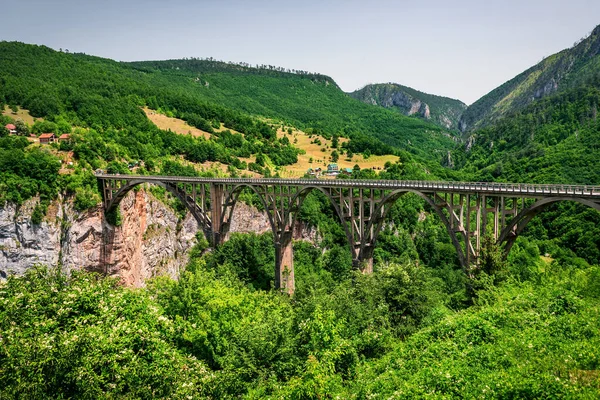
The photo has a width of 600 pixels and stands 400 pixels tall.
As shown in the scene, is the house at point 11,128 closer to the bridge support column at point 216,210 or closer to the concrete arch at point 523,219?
the bridge support column at point 216,210

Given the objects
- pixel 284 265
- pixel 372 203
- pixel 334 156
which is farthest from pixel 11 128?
pixel 334 156

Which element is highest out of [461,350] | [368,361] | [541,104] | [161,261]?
[541,104]

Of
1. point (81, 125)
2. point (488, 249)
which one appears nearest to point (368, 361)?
point (488, 249)

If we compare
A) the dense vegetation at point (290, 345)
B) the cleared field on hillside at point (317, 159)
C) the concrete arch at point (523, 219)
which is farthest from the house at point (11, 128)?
the concrete arch at point (523, 219)

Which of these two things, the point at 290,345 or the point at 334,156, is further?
the point at 334,156

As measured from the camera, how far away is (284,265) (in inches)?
1677

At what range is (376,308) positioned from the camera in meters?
23.3

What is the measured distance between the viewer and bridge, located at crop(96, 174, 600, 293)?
73.8ft

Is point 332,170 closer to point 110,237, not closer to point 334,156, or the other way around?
point 334,156

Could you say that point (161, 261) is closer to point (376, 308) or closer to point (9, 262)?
point (9, 262)

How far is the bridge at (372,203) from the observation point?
73.8 ft

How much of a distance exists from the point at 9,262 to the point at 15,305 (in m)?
36.8

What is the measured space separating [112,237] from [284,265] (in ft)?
78.7

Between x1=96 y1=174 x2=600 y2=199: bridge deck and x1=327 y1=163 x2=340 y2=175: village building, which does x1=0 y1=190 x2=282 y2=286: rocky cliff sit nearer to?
x1=327 y1=163 x2=340 y2=175: village building
